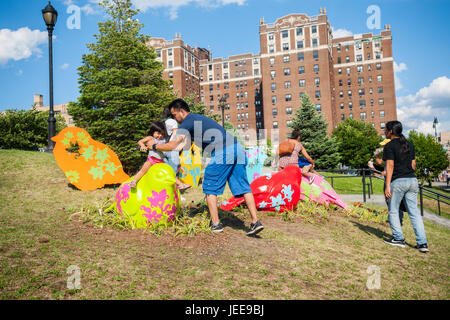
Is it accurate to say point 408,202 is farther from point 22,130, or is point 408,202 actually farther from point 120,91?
point 22,130

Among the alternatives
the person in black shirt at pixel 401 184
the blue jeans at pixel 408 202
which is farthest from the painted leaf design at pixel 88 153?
the blue jeans at pixel 408 202

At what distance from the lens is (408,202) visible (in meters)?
4.56

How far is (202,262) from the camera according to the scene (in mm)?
3482

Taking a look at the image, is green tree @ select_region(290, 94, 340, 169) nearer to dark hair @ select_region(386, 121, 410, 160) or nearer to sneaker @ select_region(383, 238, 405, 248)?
dark hair @ select_region(386, 121, 410, 160)

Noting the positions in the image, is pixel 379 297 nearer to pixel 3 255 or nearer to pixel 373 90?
pixel 3 255

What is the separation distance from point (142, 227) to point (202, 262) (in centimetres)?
145

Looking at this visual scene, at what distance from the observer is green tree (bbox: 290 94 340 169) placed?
2919 centimetres

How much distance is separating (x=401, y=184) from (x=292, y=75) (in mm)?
57508

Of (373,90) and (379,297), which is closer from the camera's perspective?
(379,297)

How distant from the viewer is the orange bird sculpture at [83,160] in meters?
8.05

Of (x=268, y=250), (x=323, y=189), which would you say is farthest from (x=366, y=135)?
(x=268, y=250)

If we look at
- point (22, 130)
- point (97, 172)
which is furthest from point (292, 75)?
point (97, 172)

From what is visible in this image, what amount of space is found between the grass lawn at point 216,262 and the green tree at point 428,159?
4107 cm

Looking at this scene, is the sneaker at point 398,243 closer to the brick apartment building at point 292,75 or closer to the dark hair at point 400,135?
the dark hair at point 400,135
